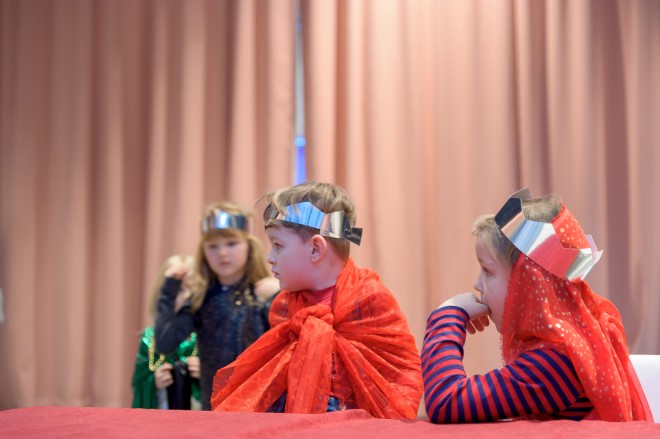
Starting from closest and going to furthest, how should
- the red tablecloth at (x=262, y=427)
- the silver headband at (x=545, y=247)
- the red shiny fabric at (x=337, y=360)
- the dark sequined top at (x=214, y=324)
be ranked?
the red tablecloth at (x=262, y=427) → the silver headband at (x=545, y=247) → the red shiny fabric at (x=337, y=360) → the dark sequined top at (x=214, y=324)

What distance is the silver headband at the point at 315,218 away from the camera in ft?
6.66

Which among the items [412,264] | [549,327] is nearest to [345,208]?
[549,327]

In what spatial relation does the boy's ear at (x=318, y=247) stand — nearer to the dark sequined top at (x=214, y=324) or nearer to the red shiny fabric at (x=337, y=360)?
the red shiny fabric at (x=337, y=360)

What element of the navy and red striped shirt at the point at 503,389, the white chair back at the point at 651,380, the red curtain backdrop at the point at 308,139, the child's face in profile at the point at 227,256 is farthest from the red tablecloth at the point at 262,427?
the red curtain backdrop at the point at 308,139

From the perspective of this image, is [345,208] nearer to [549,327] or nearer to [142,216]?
[549,327]

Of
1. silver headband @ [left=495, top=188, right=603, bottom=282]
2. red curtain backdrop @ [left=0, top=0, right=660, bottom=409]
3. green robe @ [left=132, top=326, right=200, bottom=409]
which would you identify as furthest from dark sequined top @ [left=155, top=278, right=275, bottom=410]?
silver headband @ [left=495, top=188, right=603, bottom=282]

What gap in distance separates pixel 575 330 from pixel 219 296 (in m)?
1.79

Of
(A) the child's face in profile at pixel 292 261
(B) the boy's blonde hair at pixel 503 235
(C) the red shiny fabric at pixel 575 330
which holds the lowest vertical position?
(C) the red shiny fabric at pixel 575 330

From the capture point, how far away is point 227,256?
2.91 meters

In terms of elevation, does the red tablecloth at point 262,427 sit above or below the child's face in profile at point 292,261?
below

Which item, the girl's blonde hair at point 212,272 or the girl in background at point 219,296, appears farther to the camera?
the girl's blonde hair at point 212,272

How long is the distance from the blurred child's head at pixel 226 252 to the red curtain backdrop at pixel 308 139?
2.43 ft

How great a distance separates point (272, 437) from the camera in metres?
0.97

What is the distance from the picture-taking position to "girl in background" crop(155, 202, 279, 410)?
9.16ft
